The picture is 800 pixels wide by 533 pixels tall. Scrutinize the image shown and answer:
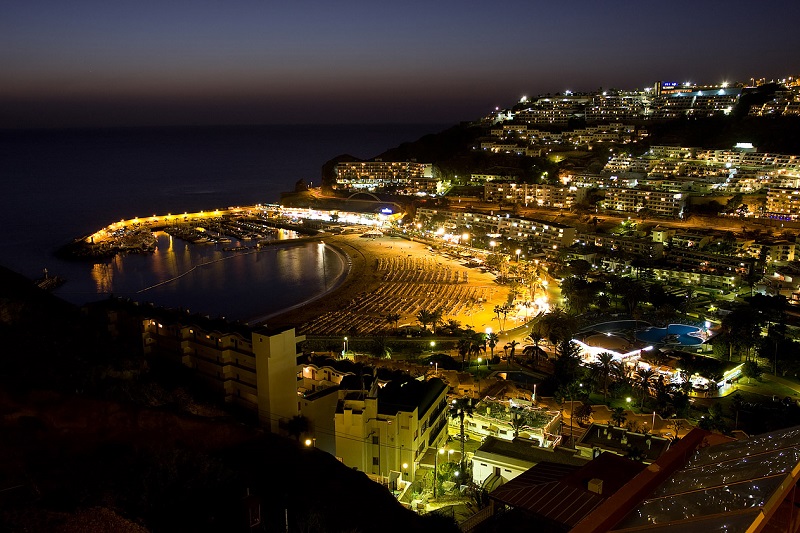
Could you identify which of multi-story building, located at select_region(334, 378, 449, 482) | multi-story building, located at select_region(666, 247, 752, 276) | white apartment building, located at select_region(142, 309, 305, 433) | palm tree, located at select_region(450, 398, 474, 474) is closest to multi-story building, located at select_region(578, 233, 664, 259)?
multi-story building, located at select_region(666, 247, 752, 276)

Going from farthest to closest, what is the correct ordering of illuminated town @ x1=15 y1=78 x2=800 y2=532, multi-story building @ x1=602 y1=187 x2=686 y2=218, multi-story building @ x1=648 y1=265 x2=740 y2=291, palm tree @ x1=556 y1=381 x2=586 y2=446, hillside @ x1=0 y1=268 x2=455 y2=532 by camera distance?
multi-story building @ x1=602 y1=187 x2=686 y2=218, multi-story building @ x1=648 y1=265 x2=740 y2=291, palm tree @ x1=556 y1=381 x2=586 y2=446, illuminated town @ x1=15 y1=78 x2=800 y2=532, hillside @ x1=0 y1=268 x2=455 y2=532

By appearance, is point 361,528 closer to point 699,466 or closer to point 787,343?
point 699,466

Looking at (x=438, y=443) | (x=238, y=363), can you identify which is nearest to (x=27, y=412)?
(x=238, y=363)

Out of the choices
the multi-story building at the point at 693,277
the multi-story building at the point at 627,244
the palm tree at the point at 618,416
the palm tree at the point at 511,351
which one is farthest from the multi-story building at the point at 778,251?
the palm tree at the point at 618,416

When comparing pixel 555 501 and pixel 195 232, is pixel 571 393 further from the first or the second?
pixel 195 232

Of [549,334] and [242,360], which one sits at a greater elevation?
[242,360]

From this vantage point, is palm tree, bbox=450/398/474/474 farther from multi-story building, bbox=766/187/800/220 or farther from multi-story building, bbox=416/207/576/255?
multi-story building, bbox=766/187/800/220

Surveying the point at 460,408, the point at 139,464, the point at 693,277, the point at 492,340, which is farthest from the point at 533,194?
the point at 139,464
